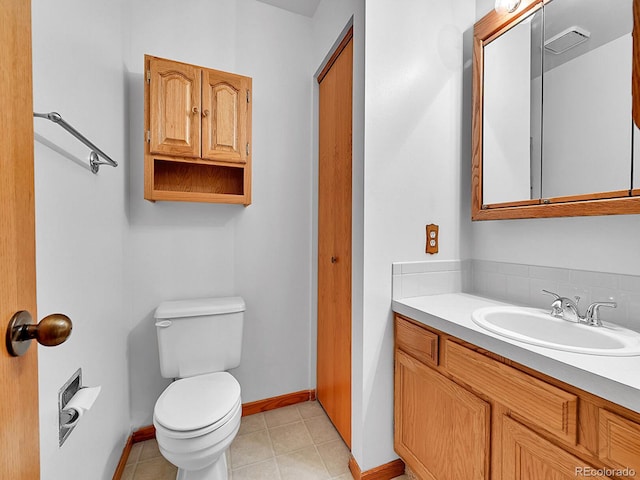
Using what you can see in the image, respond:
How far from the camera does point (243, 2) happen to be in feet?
6.15

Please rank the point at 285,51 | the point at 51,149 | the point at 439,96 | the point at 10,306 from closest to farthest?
the point at 10,306, the point at 51,149, the point at 439,96, the point at 285,51

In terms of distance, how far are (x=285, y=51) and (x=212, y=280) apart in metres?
1.55

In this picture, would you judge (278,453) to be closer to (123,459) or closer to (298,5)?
(123,459)

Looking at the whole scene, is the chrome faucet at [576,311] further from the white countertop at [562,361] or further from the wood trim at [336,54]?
the wood trim at [336,54]

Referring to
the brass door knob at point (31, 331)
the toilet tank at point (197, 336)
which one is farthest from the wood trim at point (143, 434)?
the brass door knob at point (31, 331)

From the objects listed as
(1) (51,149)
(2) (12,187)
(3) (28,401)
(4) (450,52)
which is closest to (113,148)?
(1) (51,149)

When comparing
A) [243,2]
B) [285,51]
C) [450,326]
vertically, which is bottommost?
[450,326]

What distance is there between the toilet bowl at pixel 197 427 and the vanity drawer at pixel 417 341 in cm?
78

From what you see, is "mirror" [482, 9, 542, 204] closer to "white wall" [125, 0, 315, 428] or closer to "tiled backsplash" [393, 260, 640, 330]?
"tiled backsplash" [393, 260, 640, 330]

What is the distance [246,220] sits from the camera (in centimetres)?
189

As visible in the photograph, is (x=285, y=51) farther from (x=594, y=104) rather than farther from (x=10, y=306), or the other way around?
(x=10, y=306)

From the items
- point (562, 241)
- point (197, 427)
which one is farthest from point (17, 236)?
point (562, 241)

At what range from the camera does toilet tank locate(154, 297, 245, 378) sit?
61.3 inches

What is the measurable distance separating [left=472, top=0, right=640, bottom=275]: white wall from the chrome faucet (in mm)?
162
